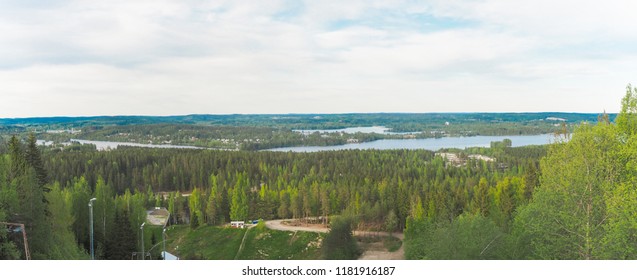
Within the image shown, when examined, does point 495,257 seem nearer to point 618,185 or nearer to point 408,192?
point 618,185

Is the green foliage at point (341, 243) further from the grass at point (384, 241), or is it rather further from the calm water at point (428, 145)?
the calm water at point (428, 145)

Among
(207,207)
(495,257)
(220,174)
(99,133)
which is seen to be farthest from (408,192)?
(99,133)

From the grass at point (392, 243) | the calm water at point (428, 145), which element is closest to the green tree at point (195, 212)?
the grass at point (392, 243)

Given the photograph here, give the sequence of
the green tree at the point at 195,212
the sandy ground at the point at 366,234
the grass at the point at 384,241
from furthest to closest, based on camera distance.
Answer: the green tree at the point at 195,212 < the grass at the point at 384,241 < the sandy ground at the point at 366,234

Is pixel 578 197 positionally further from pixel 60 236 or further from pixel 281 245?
pixel 281 245

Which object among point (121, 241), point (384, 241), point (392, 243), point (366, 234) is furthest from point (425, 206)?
point (121, 241)
